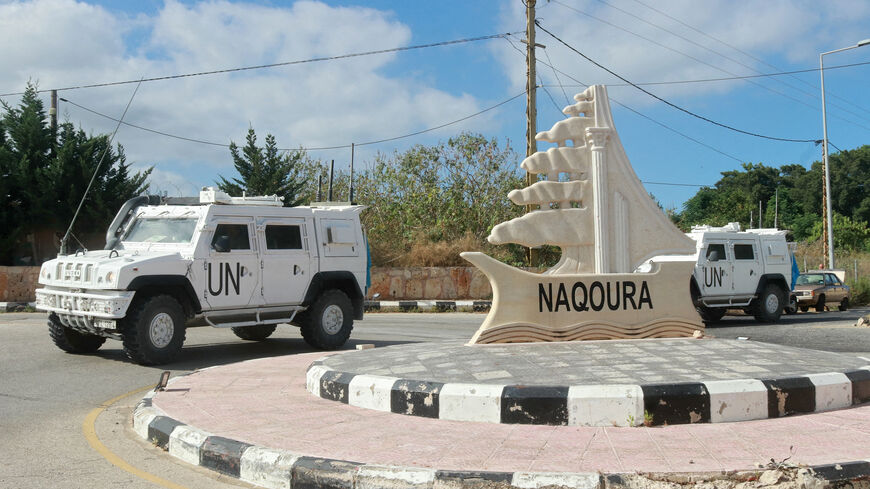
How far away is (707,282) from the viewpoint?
1623cm

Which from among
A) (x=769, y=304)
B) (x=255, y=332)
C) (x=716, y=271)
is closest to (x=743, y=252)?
(x=716, y=271)

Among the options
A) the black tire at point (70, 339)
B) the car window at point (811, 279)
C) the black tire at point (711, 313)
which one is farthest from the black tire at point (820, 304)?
the black tire at point (70, 339)

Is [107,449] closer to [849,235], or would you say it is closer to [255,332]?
[255,332]

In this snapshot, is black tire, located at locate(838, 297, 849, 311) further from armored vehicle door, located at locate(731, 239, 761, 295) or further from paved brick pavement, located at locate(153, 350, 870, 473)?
paved brick pavement, located at locate(153, 350, 870, 473)

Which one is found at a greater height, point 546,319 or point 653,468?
point 546,319

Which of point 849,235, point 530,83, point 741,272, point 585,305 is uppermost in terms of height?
point 530,83

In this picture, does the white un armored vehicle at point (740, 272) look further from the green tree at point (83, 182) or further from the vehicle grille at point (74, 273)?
the green tree at point (83, 182)

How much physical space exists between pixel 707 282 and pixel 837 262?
20544 mm

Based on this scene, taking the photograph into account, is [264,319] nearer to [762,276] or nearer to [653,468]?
[653,468]

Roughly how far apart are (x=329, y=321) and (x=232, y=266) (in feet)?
6.18

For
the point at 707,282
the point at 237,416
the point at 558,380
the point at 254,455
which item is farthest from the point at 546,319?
the point at 707,282

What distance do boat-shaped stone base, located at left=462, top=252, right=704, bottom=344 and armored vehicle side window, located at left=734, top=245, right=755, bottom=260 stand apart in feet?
29.8

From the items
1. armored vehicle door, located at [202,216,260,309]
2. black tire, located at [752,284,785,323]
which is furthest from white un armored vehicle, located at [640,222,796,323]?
armored vehicle door, located at [202,216,260,309]

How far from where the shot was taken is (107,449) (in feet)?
17.5
